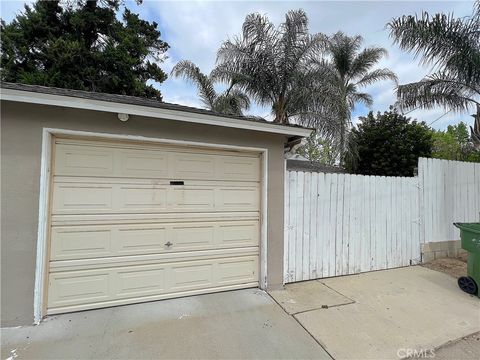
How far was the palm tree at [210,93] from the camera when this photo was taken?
11367 mm

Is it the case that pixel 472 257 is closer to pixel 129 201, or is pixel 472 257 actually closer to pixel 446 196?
pixel 446 196

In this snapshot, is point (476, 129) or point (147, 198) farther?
point (476, 129)

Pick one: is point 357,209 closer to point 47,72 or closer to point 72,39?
point 47,72

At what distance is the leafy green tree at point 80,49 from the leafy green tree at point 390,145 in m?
10.9

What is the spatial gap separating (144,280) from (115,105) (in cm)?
240

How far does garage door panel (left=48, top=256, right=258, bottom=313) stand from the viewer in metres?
3.51

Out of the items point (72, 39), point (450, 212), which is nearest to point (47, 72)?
point (72, 39)

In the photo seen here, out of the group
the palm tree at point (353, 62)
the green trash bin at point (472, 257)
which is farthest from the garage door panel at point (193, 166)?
the palm tree at point (353, 62)

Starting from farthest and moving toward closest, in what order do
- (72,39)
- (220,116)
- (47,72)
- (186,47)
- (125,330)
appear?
1. (72,39)
2. (47,72)
3. (186,47)
4. (220,116)
5. (125,330)

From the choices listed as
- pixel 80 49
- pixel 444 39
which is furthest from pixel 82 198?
pixel 80 49

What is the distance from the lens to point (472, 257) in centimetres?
439

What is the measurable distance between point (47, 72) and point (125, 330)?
1322cm

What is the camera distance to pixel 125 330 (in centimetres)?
320

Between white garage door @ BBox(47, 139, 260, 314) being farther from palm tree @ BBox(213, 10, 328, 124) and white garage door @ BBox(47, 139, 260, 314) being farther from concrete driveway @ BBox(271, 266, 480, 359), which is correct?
palm tree @ BBox(213, 10, 328, 124)
